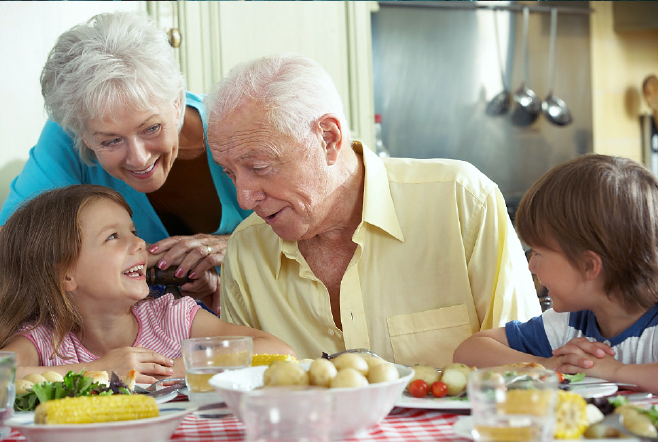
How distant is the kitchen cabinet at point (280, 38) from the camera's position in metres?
3.50

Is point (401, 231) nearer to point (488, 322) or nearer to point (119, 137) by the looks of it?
point (488, 322)

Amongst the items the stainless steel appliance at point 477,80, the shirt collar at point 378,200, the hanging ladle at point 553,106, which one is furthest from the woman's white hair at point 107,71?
the hanging ladle at point 553,106

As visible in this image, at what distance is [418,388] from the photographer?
0.98m

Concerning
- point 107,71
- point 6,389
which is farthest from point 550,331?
point 107,71

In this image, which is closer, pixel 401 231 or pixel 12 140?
pixel 401 231

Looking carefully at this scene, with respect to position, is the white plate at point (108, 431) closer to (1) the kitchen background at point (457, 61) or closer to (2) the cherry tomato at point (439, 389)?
(2) the cherry tomato at point (439, 389)

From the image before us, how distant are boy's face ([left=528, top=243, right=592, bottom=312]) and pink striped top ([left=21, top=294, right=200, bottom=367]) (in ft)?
3.09

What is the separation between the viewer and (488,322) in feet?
5.48

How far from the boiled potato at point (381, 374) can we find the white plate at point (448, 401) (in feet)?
0.37

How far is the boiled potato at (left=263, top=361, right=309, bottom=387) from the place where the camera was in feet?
2.72

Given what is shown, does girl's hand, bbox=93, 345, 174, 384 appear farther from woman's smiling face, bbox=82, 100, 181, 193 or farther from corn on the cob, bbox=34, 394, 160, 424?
woman's smiling face, bbox=82, 100, 181, 193

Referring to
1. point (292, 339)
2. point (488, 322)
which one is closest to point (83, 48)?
point (292, 339)

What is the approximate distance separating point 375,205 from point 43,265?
82cm

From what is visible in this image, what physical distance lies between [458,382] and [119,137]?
4.09ft
